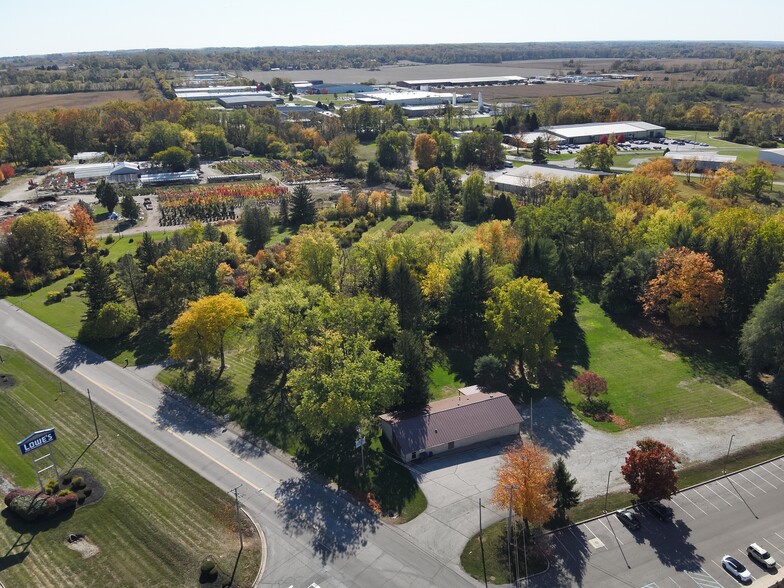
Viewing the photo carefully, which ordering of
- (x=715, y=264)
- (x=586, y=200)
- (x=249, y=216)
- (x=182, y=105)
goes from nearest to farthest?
1. (x=715, y=264)
2. (x=586, y=200)
3. (x=249, y=216)
4. (x=182, y=105)

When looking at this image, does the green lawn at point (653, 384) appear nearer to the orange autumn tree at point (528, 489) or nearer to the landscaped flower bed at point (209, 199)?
the orange autumn tree at point (528, 489)

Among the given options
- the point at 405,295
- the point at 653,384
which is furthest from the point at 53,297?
the point at 653,384

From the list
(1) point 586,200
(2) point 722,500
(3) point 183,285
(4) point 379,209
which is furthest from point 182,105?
(2) point 722,500

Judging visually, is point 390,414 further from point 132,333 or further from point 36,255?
point 36,255

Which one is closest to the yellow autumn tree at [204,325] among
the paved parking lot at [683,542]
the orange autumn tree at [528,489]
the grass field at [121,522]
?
the grass field at [121,522]

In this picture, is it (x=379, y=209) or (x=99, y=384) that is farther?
(x=379, y=209)

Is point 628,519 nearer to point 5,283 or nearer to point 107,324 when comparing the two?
point 107,324
